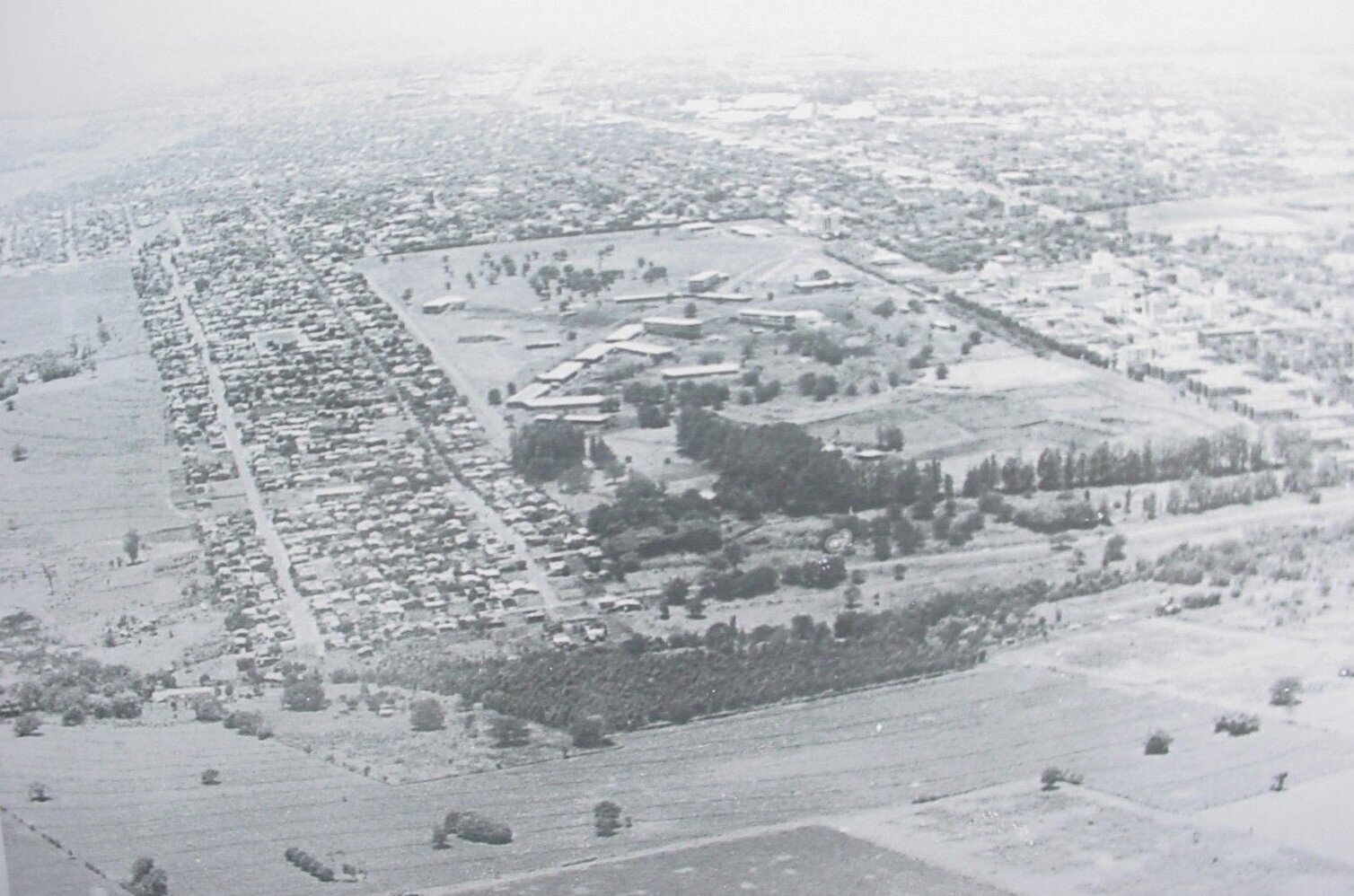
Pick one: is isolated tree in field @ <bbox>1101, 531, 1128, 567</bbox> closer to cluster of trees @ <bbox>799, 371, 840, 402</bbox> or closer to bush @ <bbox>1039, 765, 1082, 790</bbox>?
bush @ <bbox>1039, 765, 1082, 790</bbox>

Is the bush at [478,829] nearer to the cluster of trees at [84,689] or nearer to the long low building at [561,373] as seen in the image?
the cluster of trees at [84,689]

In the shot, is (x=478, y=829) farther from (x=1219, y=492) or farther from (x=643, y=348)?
(x=1219, y=492)

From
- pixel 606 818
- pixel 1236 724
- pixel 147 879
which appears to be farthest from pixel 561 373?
pixel 1236 724

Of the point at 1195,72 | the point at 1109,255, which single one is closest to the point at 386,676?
the point at 1109,255

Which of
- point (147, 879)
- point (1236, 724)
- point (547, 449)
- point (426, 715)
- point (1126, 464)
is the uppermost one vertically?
point (547, 449)

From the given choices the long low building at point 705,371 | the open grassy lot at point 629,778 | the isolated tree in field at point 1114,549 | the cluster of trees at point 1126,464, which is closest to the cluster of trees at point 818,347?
the long low building at point 705,371

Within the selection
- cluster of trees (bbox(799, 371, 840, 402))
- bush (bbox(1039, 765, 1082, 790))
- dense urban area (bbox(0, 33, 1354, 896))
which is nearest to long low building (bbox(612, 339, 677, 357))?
dense urban area (bbox(0, 33, 1354, 896))
